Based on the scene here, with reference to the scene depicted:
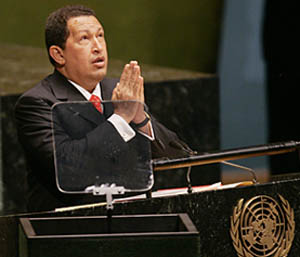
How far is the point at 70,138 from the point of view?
3064 millimetres

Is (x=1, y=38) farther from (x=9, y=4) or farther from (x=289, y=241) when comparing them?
(x=289, y=241)

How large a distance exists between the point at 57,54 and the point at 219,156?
0.68 m

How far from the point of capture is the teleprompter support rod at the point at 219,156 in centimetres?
345

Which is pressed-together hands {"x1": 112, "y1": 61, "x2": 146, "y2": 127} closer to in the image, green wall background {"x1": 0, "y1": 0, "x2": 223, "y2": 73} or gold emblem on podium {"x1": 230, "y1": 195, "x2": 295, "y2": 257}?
gold emblem on podium {"x1": 230, "y1": 195, "x2": 295, "y2": 257}

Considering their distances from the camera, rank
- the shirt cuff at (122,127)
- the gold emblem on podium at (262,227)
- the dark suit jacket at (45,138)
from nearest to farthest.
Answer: the shirt cuff at (122,127) → the gold emblem on podium at (262,227) → the dark suit jacket at (45,138)

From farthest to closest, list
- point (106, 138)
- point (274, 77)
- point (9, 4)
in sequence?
point (274, 77)
point (9, 4)
point (106, 138)

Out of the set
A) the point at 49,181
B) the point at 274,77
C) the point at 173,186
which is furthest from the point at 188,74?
the point at 49,181

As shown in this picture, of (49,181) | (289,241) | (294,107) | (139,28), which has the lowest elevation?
(289,241)

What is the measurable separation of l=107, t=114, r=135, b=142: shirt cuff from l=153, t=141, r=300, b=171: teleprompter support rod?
31cm

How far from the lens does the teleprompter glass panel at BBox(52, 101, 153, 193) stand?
2977mm

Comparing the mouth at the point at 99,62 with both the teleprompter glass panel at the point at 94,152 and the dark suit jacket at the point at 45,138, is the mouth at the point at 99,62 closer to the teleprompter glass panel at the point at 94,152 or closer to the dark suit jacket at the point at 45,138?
the dark suit jacket at the point at 45,138

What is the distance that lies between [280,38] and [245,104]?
0.48 metres

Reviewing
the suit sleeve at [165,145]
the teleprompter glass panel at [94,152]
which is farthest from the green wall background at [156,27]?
the teleprompter glass panel at [94,152]

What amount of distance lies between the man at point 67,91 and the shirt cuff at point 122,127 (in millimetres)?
187
